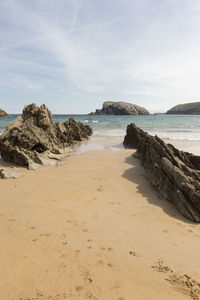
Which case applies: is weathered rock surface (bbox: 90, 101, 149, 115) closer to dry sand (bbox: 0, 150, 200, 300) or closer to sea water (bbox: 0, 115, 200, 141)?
sea water (bbox: 0, 115, 200, 141)

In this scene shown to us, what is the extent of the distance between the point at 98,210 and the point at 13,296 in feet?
10.4

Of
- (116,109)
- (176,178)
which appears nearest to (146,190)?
(176,178)

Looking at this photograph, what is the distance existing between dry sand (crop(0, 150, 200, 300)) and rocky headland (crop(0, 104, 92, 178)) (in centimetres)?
327

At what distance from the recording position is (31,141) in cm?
1286

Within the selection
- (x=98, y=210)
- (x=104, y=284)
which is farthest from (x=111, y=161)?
(x=104, y=284)

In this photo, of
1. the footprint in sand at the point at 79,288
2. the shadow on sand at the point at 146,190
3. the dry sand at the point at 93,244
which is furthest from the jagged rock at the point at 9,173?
the footprint in sand at the point at 79,288

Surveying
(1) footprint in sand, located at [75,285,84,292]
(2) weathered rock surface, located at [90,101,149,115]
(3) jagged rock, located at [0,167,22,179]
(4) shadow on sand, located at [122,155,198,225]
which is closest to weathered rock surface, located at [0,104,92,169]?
(3) jagged rock, located at [0,167,22,179]

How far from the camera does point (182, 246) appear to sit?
13.9 feet

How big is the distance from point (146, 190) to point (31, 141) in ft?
29.5

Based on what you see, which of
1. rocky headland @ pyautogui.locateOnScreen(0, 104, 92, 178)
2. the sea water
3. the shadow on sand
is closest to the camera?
the shadow on sand

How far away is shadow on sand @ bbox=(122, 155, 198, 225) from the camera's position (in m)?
5.97

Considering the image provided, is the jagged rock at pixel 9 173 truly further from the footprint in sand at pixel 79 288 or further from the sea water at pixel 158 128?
the sea water at pixel 158 128

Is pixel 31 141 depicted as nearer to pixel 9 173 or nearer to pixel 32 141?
pixel 32 141

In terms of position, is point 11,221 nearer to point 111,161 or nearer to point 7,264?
point 7,264
